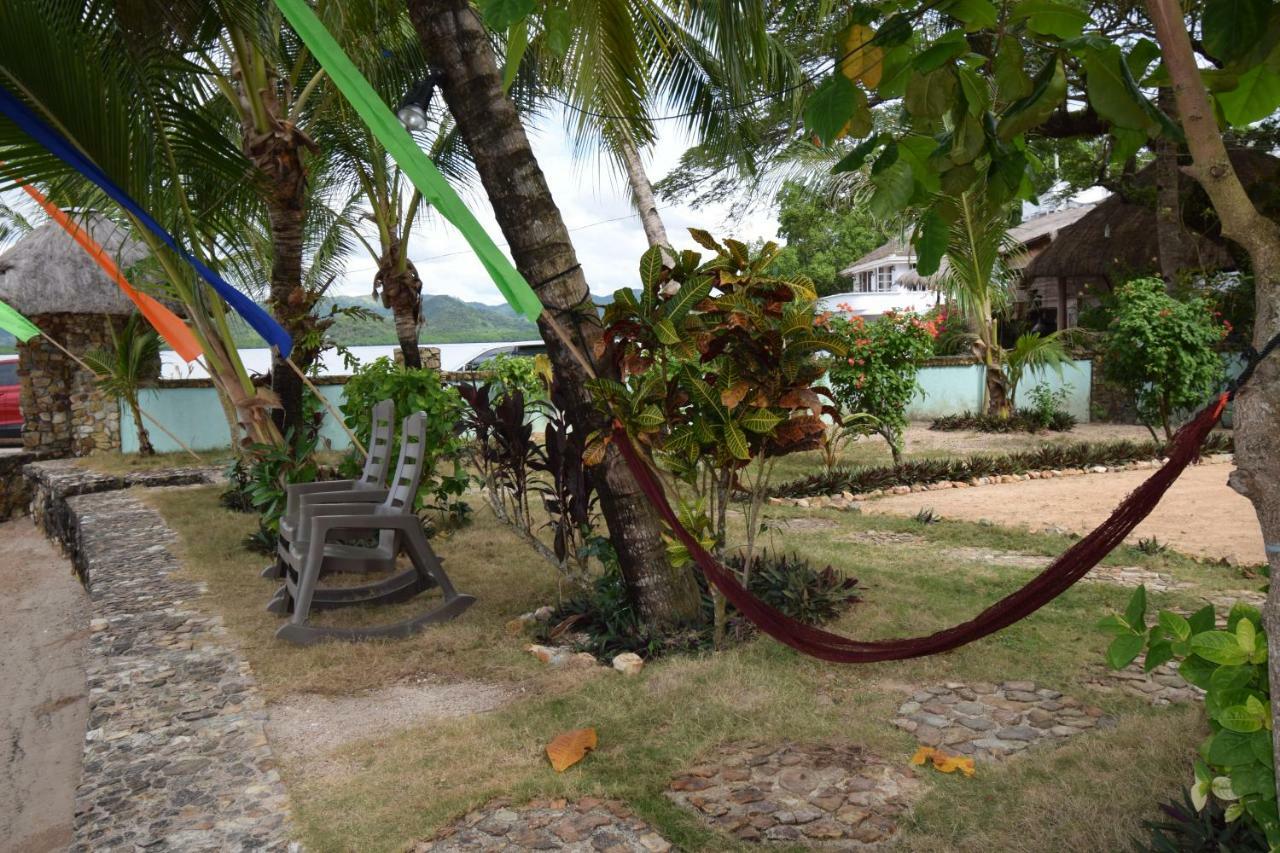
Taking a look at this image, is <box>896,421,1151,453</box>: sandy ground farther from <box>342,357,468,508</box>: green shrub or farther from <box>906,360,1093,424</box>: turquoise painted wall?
<box>342,357,468,508</box>: green shrub

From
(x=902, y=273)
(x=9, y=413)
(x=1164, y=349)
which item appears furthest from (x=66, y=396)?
(x=902, y=273)

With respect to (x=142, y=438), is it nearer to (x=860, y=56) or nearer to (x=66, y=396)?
(x=66, y=396)

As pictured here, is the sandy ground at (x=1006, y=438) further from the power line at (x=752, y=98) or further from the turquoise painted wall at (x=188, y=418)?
the turquoise painted wall at (x=188, y=418)

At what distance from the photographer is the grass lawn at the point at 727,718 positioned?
231 cm

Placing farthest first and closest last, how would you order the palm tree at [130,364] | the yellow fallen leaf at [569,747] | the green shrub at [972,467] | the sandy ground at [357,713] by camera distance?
the palm tree at [130,364]
the green shrub at [972,467]
the sandy ground at [357,713]
the yellow fallen leaf at [569,747]

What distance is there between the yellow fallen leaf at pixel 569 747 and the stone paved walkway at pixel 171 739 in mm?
727

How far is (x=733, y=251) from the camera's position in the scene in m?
3.41

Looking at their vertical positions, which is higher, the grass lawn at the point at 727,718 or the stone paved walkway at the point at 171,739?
the grass lawn at the point at 727,718

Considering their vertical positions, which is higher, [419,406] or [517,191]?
[517,191]

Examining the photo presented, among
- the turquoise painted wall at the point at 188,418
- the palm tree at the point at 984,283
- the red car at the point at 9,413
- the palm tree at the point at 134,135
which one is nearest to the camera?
the palm tree at the point at 134,135

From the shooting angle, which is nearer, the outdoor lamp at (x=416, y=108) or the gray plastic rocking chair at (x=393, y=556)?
the outdoor lamp at (x=416, y=108)

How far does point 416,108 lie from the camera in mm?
3381

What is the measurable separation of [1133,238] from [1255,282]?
14.0 metres

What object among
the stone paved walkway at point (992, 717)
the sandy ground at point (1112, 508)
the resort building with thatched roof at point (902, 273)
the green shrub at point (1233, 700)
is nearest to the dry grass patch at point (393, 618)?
the stone paved walkway at point (992, 717)
